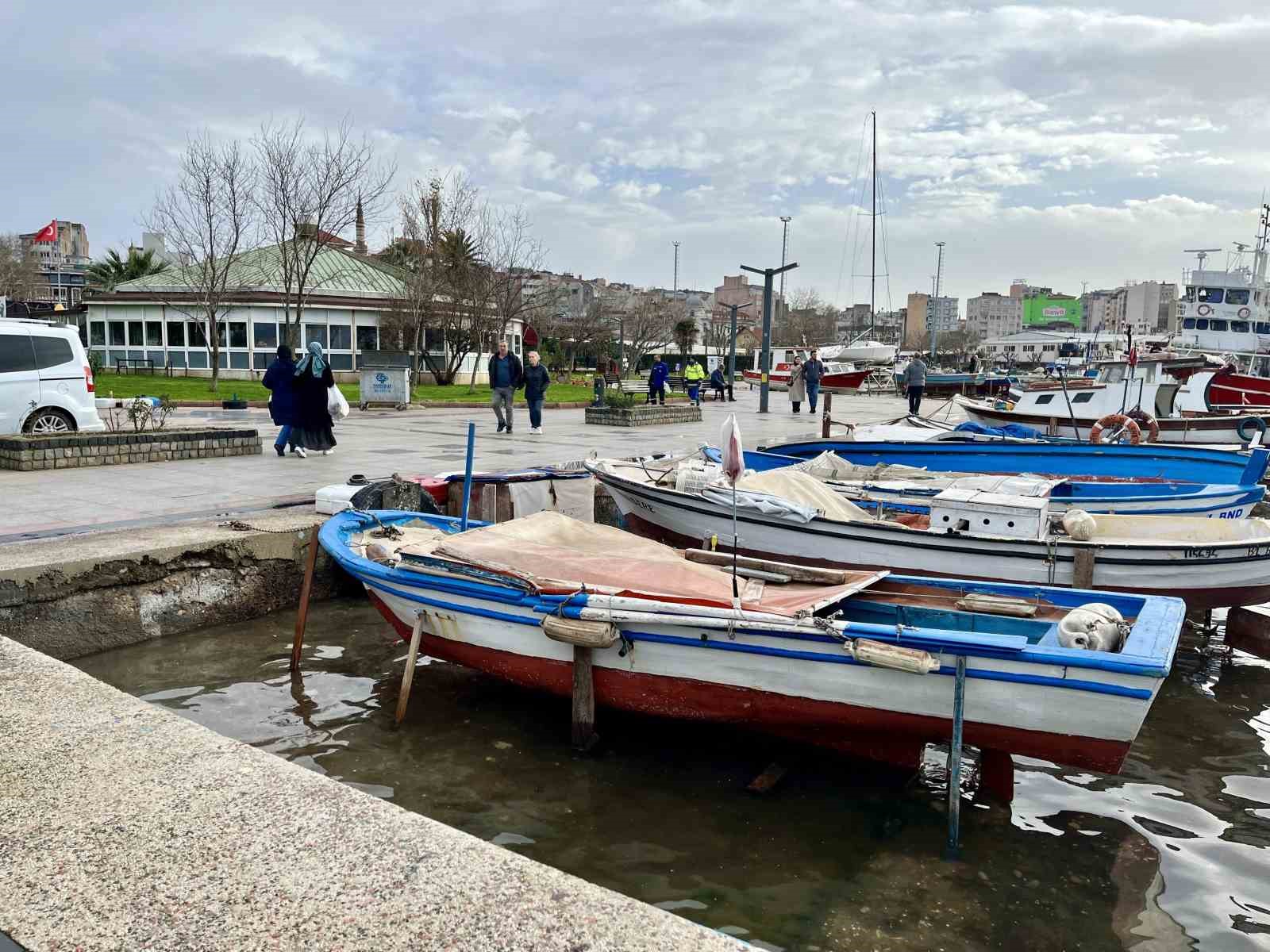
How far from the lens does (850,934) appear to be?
413 cm

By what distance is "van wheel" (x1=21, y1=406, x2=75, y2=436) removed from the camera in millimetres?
13266

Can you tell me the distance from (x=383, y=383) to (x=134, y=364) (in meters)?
16.2

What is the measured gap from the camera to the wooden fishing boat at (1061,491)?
9156 millimetres

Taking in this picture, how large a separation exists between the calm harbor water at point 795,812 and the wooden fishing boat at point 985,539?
0.96 meters

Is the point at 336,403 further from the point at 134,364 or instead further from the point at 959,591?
the point at 134,364

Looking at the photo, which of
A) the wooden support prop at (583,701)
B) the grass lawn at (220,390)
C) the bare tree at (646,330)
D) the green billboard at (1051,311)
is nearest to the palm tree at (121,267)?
the grass lawn at (220,390)

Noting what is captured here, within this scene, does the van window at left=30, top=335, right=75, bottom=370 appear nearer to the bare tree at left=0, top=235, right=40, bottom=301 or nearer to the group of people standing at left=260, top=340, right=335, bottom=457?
the group of people standing at left=260, top=340, right=335, bottom=457

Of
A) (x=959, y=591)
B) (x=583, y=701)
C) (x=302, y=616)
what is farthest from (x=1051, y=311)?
(x=583, y=701)

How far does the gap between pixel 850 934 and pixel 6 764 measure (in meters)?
3.47

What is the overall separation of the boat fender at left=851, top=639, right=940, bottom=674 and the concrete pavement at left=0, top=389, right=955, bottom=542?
23.1ft

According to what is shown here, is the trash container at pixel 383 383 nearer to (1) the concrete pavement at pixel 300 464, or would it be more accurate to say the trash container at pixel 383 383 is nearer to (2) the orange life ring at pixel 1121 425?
(1) the concrete pavement at pixel 300 464

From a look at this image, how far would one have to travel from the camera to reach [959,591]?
20.6 feet

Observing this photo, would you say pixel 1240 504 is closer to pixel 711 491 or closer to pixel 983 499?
pixel 983 499

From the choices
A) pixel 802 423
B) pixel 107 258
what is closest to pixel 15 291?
pixel 107 258
